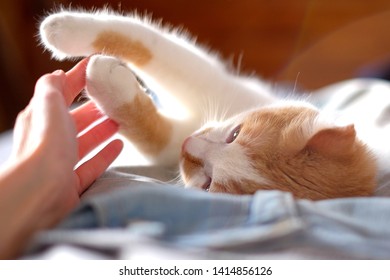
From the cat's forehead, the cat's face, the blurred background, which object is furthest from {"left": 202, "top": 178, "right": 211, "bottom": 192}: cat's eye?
the blurred background

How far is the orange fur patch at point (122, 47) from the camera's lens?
1.09 m

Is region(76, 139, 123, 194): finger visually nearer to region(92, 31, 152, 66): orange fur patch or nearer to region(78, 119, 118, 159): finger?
region(78, 119, 118, 159): finger

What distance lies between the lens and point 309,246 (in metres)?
0.63

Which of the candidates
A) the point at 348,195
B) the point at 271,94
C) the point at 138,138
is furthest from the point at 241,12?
the point at 348,195

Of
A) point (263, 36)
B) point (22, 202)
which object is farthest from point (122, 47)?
point (263, 36)

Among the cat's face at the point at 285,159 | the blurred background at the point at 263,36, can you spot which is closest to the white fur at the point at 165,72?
the cat's face at the point at 285,159

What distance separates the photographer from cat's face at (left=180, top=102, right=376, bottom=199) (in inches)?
36.0

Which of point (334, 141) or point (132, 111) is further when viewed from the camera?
point (132, 111)

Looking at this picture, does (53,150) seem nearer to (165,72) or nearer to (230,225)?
(230,225)

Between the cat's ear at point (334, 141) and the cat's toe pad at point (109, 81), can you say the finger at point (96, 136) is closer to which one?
the cat's toe pad at point (109, 81)

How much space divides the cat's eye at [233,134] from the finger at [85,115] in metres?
0.30

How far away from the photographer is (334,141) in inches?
36.7

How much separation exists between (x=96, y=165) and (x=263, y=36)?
199cm
